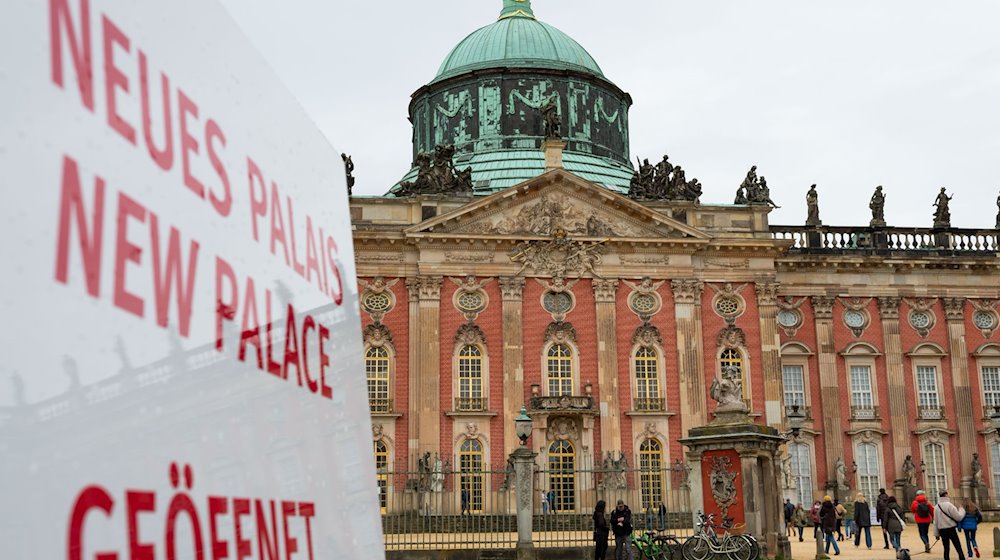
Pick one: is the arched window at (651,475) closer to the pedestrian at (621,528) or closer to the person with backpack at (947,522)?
the pedestrian at (621,528)

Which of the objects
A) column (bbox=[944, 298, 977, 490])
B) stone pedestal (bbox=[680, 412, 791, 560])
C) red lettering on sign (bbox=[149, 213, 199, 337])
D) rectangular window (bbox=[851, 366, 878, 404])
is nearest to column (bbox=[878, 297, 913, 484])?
rectangular window (bbox=[851, 366, 878, 404])

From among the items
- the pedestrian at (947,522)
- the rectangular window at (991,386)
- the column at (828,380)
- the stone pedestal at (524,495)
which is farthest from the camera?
the rectangular window at (991,386)

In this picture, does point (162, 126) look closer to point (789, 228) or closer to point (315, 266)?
point (315, 266)

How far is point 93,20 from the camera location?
2.18 metres

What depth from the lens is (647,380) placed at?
3703 cm

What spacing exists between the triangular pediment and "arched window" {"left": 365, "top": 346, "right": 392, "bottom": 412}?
4444 mm

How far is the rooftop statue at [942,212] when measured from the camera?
138 ft

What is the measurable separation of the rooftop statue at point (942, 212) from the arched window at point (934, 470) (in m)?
8.71

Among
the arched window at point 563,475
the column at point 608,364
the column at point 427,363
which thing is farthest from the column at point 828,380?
the column at point 427,363

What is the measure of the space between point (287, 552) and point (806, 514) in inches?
1452

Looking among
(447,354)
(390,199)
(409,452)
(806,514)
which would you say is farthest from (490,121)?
(806,514)

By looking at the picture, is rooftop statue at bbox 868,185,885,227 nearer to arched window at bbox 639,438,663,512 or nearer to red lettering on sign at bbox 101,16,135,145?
arched window at bbox 639,438,663,512

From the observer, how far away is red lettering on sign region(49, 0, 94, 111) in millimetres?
2025

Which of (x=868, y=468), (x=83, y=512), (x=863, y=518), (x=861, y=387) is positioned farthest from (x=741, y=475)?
(x=861, y=387)
